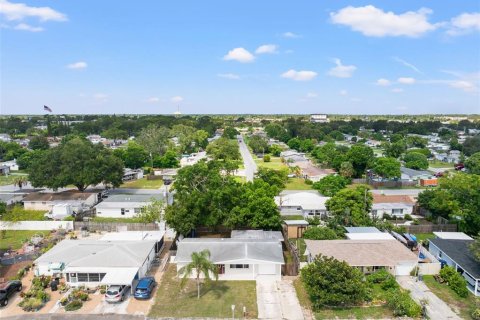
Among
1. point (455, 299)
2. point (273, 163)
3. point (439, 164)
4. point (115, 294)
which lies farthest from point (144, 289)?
point (439, 164)

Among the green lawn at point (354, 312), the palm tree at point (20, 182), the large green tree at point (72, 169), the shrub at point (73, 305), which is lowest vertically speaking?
the green lawn at point (354, 312)

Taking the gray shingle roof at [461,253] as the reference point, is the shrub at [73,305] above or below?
below

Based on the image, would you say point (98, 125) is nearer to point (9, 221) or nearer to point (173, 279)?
point (9, 221)

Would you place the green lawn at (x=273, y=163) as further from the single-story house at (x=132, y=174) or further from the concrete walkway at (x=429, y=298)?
the concrete walkway at (x=429, y=298)

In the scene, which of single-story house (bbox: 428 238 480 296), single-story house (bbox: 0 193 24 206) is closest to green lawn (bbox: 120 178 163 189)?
single-story house (bbox: 0 193 24 206)

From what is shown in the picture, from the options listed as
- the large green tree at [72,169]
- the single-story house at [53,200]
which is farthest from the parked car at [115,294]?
the large green tree at [72,169]

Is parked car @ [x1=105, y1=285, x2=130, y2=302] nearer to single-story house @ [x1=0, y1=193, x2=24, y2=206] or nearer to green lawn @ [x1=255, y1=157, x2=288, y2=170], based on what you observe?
single-story house @ [x1=0, y1=193, x2=24, y2=206]
